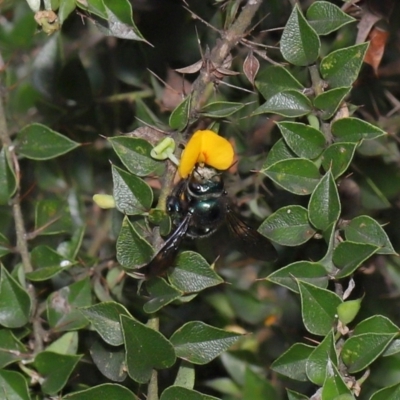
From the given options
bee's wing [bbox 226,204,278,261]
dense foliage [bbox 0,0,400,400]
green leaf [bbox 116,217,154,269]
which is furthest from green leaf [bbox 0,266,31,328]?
bee's wing [bbox 226,204,278,261]

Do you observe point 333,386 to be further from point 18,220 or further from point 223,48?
point 18,220

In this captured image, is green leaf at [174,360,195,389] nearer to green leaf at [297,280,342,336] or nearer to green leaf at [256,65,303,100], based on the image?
green leaf at [297,280,342,336]

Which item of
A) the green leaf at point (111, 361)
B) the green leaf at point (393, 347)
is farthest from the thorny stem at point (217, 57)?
the green leaf at point (393, 347)

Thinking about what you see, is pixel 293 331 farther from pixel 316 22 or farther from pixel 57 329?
pixel 316 22

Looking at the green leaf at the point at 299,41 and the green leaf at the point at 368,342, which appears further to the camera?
the green leaf at the point at 299,41

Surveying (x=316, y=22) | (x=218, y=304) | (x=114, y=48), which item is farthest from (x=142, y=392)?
(x=114, y=48)

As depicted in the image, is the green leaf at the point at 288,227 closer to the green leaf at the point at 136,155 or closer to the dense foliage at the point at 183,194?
the dense foliage at the point at 183,194

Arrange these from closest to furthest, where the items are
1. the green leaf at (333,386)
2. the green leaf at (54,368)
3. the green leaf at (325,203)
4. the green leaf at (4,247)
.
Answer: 1. the green leaf at (333,386)
2. the green leaf at (325,203)
3. the green leaf at (54,368)
4. the green leaf at (4,247)

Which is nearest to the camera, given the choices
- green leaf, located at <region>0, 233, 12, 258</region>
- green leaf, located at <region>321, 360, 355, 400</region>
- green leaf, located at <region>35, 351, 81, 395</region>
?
green leaf, located at <region>321, 360, 355, 400</region>
